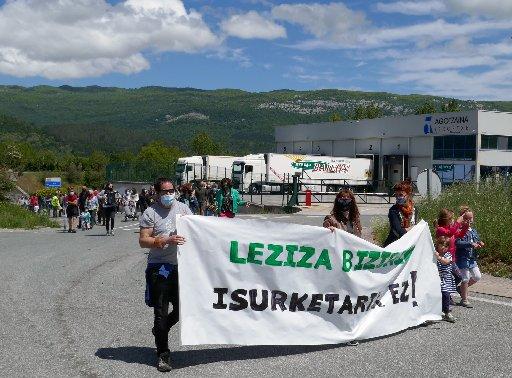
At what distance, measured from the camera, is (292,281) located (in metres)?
7.68

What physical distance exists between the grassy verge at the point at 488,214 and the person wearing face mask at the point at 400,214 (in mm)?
4346

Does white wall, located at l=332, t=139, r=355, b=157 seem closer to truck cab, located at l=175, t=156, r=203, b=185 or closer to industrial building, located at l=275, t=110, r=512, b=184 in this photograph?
industrial building, located at l=275, t=110, r=512, b=184

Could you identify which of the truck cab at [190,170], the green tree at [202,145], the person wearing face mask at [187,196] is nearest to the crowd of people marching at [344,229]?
the person wearing face mask at [187,196]

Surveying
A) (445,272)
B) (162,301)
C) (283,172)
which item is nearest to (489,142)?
(283,172)

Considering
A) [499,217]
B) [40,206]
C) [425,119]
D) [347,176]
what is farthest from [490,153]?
[499,217]

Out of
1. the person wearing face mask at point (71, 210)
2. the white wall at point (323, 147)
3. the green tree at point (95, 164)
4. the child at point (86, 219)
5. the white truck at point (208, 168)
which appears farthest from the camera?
the green tree at point (95, 164)

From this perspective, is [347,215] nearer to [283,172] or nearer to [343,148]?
[283,172]

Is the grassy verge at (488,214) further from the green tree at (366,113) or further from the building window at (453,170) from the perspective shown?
the green tree at (366,113)

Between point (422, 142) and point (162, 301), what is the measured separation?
6127 centimetres

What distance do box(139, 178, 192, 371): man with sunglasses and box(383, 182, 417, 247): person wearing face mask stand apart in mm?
3629

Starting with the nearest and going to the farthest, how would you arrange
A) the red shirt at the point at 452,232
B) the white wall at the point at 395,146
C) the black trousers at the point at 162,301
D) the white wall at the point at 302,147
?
the black trousers at the point at 162,301 → the red shirt at the point at 452,232 → the white wall at the point at 395,146 → the white wall at the point at 302,147

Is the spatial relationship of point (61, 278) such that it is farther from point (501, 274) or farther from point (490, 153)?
point (490, 153)

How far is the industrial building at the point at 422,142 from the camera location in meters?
59.9

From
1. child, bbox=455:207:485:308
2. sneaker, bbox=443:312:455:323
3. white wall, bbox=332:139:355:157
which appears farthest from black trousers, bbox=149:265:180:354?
white wall, bbox=332:139:355:157
